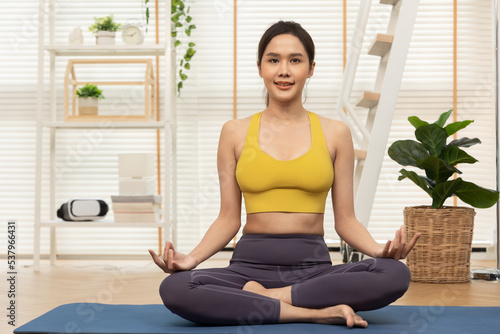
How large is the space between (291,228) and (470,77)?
8.44 ft

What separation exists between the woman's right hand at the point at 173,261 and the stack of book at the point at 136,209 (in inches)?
70.1

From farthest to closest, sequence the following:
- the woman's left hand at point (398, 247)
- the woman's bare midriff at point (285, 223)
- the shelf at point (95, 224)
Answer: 1. the shelf at point (95, 224)
2. the woman's bare midriff at point (285, 223)
3. the woman's left hand at point (398, 247)

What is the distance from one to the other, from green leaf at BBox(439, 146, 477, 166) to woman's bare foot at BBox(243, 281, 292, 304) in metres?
1.53

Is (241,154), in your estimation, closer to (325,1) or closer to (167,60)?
(167,60)

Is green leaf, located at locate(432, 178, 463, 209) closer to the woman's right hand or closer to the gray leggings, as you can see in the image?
the gray leggings

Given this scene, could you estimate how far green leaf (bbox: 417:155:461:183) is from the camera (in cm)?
284

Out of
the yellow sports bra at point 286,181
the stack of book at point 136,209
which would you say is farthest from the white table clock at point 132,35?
the yellow sports bra at point 286,181

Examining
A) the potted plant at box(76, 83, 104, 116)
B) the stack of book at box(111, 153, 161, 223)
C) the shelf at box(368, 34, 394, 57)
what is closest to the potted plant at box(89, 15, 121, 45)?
the potted plant at box(76, 83, 104, 116)

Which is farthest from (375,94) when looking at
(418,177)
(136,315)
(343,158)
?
(136,315)

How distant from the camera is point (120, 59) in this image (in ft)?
12.2

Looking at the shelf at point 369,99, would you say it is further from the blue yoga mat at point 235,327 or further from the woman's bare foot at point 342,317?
the woman's bare foot at point 342,317

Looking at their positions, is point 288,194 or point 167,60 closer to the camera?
point 288,194

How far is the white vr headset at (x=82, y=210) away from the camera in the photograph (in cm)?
348

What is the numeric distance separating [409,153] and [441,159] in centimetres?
15
